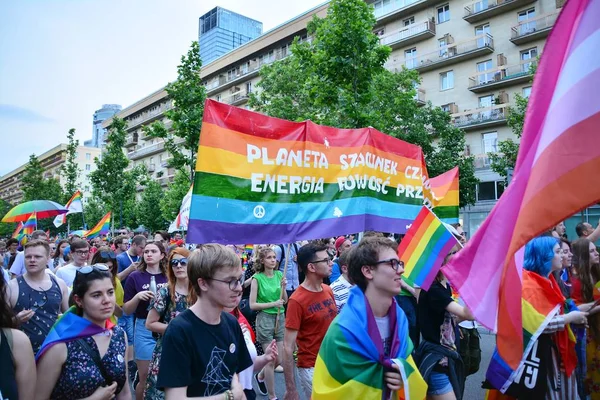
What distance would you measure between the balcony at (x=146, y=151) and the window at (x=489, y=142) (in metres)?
41.4

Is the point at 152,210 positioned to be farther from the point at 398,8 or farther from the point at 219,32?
the point at 219,32

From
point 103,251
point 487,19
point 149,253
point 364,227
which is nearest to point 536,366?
point 364,227

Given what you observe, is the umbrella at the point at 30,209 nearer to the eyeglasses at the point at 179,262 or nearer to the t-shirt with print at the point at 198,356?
the eyeglasses at the point at 179,262

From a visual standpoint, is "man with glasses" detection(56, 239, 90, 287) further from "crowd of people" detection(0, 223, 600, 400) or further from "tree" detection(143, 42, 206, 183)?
"tree" detection(143, 42, 206, 183)

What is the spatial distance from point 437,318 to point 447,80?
30705mm

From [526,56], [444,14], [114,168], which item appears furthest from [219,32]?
[526,56]

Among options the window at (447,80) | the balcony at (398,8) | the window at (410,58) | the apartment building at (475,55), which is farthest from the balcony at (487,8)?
the window at (410,58)

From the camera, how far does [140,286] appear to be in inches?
208

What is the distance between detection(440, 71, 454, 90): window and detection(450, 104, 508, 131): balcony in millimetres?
2343

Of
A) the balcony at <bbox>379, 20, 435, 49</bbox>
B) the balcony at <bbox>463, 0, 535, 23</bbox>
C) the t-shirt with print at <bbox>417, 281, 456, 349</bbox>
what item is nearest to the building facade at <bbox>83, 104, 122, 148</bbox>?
the balcony at <bbox>379, 20, 435, 49</bbox>

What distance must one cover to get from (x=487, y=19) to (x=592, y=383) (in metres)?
30.6

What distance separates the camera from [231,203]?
4.69 metres

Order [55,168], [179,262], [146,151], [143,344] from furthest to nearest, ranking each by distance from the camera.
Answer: [55,168]
[146,151]
[143,344]
[179,262]

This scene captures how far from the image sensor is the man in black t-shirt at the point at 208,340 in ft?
7.55
